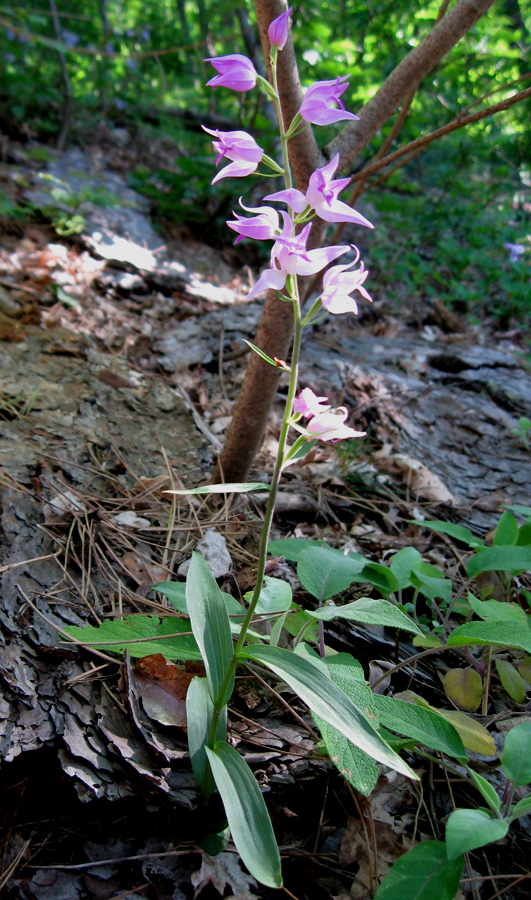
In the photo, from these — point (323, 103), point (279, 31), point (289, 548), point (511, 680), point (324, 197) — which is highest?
point (279, 31)

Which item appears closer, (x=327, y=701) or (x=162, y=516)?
(x=327, y=701)

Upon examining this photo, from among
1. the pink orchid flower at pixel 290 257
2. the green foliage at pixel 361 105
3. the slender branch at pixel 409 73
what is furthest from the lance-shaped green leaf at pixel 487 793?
the green foliage at pixel 361 105

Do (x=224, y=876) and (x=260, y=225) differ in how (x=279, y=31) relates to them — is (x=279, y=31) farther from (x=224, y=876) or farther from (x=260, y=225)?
(x=224, y=876)

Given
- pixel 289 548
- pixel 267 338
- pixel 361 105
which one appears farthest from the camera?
pixel 361 105

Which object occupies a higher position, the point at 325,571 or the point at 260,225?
the point at 260,225

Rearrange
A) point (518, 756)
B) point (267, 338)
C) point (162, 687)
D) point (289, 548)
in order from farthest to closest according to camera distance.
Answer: point (267, 338) < point (289, 548) < point (162, 687) < point (518, 756)

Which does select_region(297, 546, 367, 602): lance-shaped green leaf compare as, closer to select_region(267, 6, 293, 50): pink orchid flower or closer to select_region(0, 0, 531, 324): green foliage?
select_region(267, 6, 293, 50): pink orchid flower

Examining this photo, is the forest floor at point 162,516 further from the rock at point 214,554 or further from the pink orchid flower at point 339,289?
the pink orchid flower at point 339,289

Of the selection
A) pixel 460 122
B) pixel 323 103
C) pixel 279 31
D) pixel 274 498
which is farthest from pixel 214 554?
pixel 460 122
